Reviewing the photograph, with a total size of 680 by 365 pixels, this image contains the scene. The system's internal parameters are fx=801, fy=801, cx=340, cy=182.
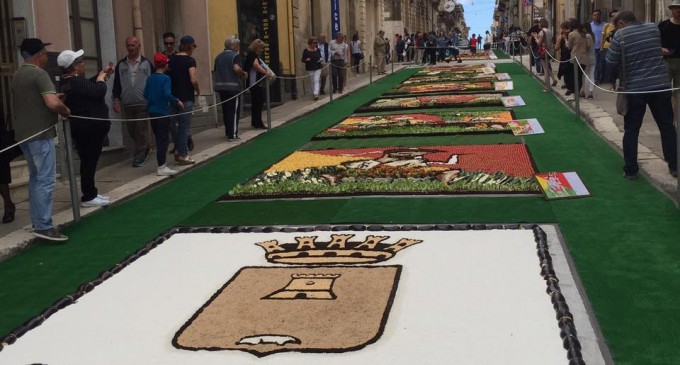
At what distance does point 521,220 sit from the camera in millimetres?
7082

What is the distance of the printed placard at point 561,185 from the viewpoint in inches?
312

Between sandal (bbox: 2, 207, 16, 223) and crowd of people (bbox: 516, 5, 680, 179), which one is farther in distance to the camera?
crowd of people (bbox: 516, 5, 680, 179)

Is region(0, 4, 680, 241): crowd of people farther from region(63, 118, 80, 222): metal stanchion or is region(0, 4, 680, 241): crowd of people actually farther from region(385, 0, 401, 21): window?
region(385, 0, 401, 21): window

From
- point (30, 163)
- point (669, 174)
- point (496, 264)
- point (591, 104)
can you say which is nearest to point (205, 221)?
point (30, 163)

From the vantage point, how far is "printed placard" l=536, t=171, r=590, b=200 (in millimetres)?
7918

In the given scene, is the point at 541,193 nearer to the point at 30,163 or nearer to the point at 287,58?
the point at 30,163

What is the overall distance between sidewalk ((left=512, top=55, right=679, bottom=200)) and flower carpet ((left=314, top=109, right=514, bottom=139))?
4.66 ft

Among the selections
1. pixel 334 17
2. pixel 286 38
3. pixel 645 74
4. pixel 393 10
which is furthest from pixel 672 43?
pixel 393 10

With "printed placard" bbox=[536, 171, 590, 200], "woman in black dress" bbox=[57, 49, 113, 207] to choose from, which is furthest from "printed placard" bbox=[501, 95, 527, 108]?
"woman in black dress" bbox=[57, 49, 113, 207]

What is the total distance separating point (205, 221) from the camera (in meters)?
7.81

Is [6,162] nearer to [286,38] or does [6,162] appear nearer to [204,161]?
[204,161]

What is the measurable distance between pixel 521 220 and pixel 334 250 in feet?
6.07

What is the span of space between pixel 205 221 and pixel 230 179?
250 centimetres

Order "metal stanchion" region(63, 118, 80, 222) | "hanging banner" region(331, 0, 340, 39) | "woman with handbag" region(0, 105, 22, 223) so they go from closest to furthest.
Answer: "woman with handbag" region(0, 105, 22, 223) → "metal stanchion" region(63, 118, 80, 222) → "hanging banner" region(331, 0, 340, 39)
